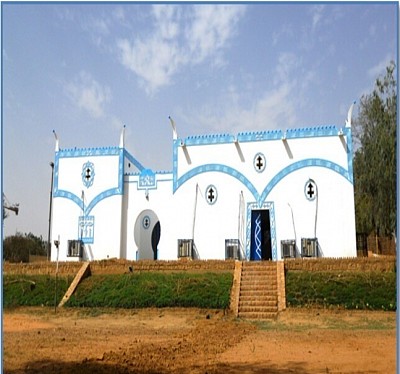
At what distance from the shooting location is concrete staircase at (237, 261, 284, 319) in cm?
1141

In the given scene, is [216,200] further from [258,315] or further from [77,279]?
[258,315]

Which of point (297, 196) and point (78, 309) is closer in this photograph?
point (78, 309)

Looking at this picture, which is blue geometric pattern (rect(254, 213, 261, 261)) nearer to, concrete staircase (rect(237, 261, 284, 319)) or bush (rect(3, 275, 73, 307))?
concrete staircase (rect(237, 261, 284, 319))

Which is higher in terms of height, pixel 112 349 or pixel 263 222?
pixel 263 222

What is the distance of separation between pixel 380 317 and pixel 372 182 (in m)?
8.33

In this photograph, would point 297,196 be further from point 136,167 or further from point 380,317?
point 136,167

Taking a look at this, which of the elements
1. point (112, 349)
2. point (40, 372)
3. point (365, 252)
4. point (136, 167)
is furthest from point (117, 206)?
point (40, 372)

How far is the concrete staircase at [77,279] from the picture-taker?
1331 centimetres

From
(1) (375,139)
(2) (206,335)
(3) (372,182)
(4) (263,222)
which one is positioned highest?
(1) (375,139)

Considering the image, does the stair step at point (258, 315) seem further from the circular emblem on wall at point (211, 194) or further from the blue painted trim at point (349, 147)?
the blue painted trim at point (349, 147)

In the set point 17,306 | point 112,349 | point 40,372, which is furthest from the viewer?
point 17,306

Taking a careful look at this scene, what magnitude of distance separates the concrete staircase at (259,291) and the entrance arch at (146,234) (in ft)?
18.2

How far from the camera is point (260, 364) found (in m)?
6.30

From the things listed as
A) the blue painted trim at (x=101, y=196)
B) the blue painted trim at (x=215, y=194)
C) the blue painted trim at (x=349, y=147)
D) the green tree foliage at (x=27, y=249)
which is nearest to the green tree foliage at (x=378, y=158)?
the blue painted trim at (x=349, y=147)
